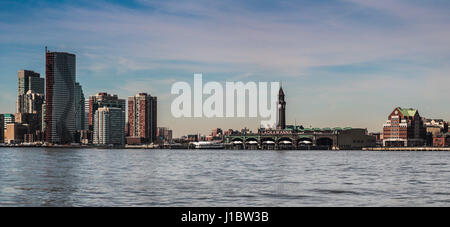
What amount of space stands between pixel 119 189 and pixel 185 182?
9964mm

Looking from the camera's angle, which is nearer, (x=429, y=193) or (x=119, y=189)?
(x=429, y=193)
